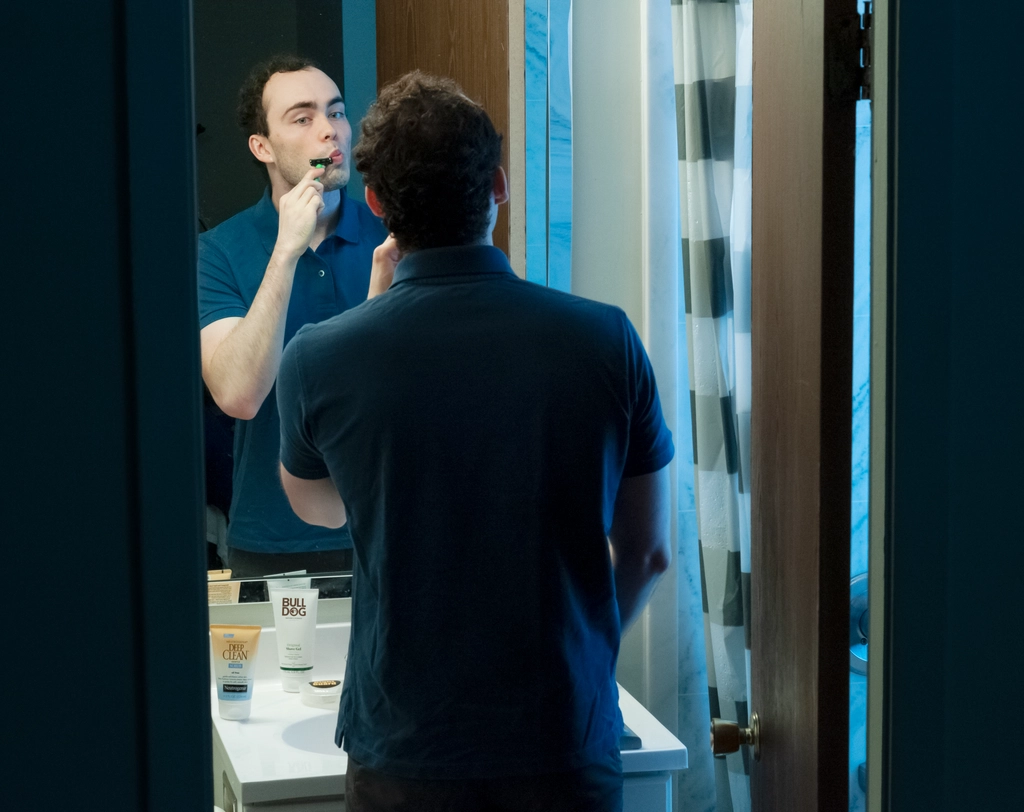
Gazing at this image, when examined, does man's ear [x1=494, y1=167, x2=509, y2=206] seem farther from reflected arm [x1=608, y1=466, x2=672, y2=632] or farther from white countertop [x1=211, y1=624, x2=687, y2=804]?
white countertop [x1=211, y1=624, x2=687, y2=804]

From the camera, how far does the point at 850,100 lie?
3.09 feet

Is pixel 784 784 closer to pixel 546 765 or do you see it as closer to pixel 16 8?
pixel 546 765

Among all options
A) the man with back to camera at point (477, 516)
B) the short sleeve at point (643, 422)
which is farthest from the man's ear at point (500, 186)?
the short sleeve at point (643, 422)

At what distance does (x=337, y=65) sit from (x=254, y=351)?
52 centimetres

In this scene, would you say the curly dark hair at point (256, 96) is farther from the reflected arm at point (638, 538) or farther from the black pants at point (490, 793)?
the black pants at point (490, 793)

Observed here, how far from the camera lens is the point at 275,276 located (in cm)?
171

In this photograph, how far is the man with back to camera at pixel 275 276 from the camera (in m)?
1.70

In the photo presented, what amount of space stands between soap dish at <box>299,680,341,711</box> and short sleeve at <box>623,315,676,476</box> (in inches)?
27.5

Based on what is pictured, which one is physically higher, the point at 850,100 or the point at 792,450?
the point at 850,100

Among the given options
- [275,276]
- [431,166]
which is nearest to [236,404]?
[275,276]

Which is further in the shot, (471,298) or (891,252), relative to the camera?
(471,298)

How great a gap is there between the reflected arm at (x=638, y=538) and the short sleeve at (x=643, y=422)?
0.07 feet

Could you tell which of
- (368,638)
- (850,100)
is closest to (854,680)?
(368,638)

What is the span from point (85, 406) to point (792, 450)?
0.71 metres
